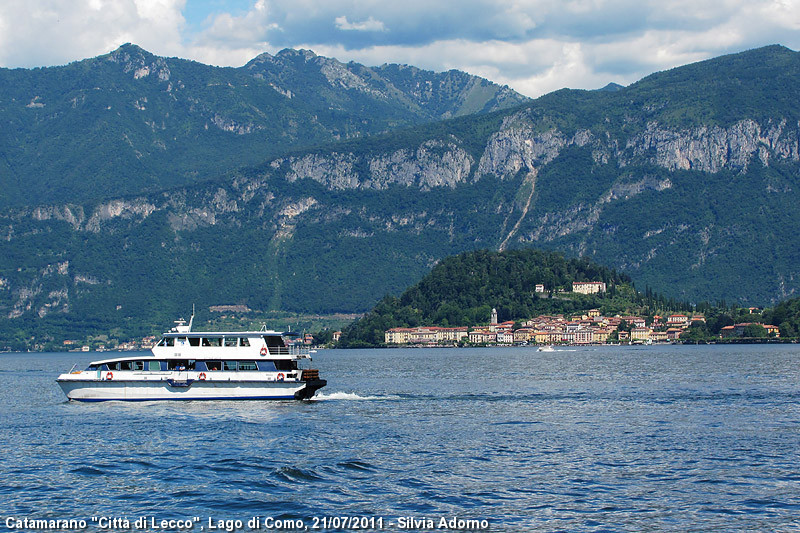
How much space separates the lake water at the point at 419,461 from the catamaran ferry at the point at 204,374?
59.7 inches

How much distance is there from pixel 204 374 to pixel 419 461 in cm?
3505

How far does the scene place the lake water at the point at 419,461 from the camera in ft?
154

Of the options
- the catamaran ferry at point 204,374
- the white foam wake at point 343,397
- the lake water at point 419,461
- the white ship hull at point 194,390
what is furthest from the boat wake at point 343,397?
the white ship hull at point 194,390

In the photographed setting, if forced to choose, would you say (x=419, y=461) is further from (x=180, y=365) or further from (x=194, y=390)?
(x=180, y=365)

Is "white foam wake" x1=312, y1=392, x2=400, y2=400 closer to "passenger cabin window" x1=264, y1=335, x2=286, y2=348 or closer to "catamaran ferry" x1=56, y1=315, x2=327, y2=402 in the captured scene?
"catamaran ferry" x1=56, y1=315, x2=327, y2=402

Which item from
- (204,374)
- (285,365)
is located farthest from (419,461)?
(204,374)

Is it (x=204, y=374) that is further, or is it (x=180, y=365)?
(x=180, y=365)

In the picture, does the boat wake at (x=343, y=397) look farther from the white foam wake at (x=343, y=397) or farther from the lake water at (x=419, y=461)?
the lake water at (x=419, y=461)

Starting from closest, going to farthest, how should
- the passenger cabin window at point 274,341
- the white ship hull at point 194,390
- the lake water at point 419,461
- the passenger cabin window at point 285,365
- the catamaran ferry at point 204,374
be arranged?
1. the lake water at point 419,461
2. the white ship hull at point 194,390
3. the catamaran ferry at point 204,374
4. the passenger cabin window at point 285,365
5. the passenger cabin window at point 274,341

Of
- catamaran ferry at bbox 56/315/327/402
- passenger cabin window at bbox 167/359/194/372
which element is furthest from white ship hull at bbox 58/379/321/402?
passenger cabin window at bbox 167/359/194/372

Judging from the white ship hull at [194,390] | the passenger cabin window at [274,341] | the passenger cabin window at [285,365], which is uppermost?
the passenger cabin window at [274,341]

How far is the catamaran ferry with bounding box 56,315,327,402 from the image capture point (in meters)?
89.0

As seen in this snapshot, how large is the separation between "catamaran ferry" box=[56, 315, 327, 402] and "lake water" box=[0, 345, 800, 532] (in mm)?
1517

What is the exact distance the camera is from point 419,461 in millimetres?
58688
